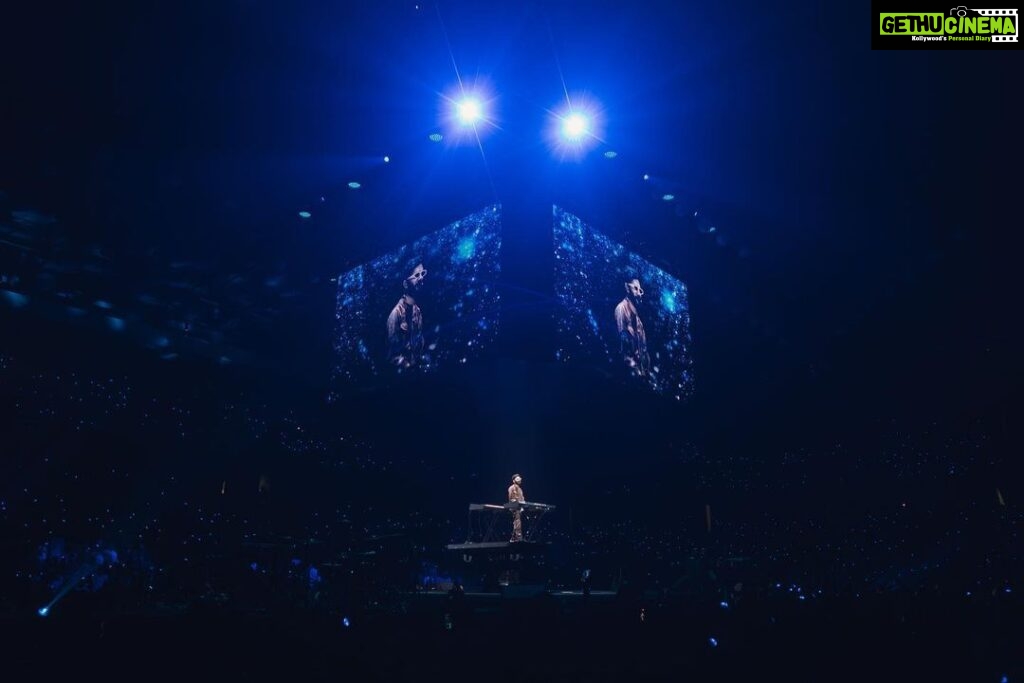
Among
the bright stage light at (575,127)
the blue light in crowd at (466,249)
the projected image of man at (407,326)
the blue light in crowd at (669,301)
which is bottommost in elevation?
the projected image of man at (407,326)

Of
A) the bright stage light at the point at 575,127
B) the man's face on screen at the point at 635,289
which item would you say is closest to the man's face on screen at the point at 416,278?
the bright stage light at the point at 575,127

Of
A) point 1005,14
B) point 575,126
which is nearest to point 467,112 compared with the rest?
point 575,126

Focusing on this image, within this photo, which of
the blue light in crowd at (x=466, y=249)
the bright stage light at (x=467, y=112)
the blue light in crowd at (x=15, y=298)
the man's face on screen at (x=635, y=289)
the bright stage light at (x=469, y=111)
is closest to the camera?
the bright stage light at (x=467, y=112)

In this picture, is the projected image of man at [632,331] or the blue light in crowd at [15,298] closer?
the projected image of man at [632,331]

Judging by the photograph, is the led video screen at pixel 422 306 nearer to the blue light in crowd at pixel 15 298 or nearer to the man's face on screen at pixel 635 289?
the man's face on screen at pixel 635 289

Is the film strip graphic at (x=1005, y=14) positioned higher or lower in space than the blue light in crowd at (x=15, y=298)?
higher

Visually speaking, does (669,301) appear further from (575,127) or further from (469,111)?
(469,111)

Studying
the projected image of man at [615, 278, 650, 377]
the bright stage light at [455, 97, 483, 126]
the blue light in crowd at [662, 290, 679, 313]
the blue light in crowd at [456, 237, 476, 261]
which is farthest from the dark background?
the projected image of man at [615, 278, 650, 377]

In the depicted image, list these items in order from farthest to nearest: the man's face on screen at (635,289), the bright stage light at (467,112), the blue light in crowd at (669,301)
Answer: the blue light in crowd at (669,301), the man's face on screen at (635,289), the bright stage light at (467,112)
